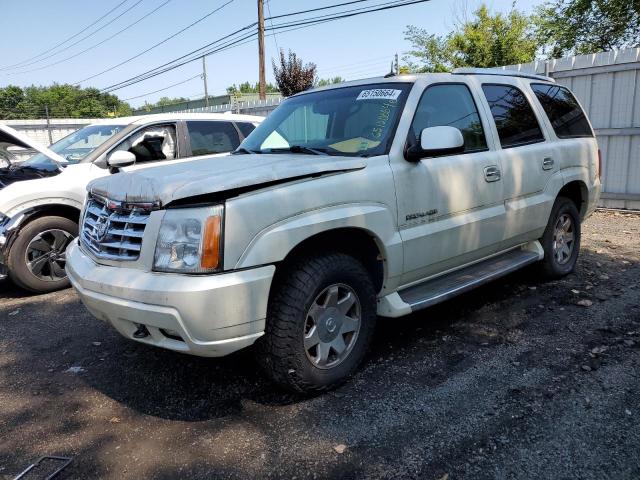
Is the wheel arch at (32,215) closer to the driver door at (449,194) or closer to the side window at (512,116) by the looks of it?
the driver door at (449,194)

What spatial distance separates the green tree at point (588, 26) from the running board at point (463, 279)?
77.3 feet

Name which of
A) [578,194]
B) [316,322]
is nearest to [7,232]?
[316,322]

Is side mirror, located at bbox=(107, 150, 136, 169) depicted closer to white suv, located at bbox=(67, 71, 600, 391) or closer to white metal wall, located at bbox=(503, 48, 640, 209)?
white suv, located at bbox=(67, 71, 600, 391)

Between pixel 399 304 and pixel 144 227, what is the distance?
5.57ft

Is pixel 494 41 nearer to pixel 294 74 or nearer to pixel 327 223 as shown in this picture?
pixel 294 74

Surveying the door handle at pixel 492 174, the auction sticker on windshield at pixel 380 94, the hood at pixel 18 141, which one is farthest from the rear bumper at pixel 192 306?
the hood at pixel 18 141

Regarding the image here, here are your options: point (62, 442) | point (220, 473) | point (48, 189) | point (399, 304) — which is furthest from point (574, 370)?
point (48, 189)

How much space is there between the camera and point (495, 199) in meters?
4.10

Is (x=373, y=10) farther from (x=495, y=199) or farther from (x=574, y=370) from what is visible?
(x=574, y=370)

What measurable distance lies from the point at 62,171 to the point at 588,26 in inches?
1037

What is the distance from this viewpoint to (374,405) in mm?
3031

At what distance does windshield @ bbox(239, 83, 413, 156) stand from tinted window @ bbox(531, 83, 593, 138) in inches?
77.0

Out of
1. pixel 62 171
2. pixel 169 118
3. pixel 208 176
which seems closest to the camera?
pixel 208 176

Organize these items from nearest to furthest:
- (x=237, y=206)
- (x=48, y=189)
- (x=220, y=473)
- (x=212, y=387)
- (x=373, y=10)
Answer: (x=220, y=473)
(x=237, y=206)
(x=212, y=387)
(x=48, y=189)
(x=373, y=10)
